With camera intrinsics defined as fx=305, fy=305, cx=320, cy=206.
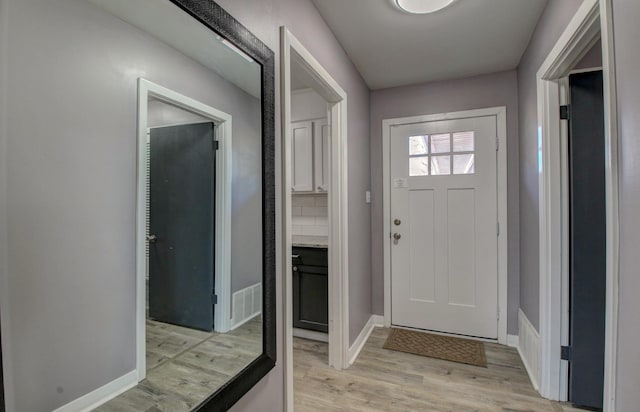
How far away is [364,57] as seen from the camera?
8.06ft

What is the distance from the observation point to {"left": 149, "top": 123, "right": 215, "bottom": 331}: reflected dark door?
94cm

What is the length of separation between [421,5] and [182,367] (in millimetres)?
2139

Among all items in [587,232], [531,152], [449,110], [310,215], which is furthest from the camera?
[310,215]

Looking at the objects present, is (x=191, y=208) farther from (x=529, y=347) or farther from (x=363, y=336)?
(x=529, y=347)

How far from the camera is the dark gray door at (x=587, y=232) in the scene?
1.74m

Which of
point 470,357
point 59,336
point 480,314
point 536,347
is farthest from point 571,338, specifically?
point 59,336

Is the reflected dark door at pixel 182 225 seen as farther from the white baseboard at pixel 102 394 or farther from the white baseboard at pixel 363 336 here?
the white baseboard at pixel 363 336

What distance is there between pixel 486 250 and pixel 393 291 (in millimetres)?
937

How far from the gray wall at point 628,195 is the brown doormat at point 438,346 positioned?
4.74 ft

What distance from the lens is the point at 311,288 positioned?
2.69 metres

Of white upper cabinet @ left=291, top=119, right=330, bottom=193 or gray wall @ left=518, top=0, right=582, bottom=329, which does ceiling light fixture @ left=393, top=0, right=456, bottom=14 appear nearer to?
gray wall @ left=518, top=0, right=582, bottom=329

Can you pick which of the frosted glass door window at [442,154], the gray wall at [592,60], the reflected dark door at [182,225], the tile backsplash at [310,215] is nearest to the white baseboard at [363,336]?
the tile backsplash at [310,215]

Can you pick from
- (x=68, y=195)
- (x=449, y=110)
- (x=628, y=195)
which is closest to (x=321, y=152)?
(x=449, y=110)

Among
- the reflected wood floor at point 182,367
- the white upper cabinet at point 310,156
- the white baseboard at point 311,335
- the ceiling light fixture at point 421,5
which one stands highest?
the ceiling light fixture at point 421,5
